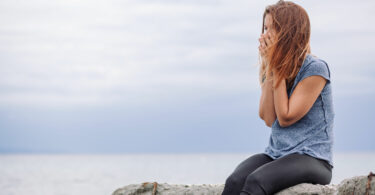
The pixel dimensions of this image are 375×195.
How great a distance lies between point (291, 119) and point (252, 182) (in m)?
0.59

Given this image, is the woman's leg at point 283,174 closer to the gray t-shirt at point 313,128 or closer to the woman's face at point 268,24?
the gray t-shirt at point 313,128

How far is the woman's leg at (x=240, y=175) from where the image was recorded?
3.87 meters

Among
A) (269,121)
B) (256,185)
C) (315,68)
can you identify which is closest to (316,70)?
(315,68)

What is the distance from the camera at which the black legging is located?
11.7 feet

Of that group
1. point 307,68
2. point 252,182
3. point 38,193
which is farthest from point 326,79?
point 38,193

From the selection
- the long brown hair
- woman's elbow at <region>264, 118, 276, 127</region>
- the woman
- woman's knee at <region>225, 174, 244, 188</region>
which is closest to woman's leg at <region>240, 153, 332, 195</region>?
the woman

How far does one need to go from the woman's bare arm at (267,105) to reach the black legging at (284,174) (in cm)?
40

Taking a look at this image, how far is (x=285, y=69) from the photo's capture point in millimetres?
3854

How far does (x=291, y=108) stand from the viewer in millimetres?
3703

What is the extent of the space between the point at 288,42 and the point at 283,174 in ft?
3.49

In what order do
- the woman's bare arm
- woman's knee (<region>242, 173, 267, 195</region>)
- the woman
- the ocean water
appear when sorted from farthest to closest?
the ocean water
the woman's bare arm
the woman
woman's knee (<region>242, 173, 267, 195</region>)

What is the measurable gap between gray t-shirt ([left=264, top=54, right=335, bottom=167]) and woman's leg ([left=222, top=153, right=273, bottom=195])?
0.15 metres

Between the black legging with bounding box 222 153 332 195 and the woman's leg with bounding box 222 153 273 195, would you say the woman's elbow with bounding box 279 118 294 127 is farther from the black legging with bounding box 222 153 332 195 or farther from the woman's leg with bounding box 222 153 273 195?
the woman's leg with bounding box 222 153 273 195

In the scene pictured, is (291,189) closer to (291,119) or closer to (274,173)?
(274,173)
